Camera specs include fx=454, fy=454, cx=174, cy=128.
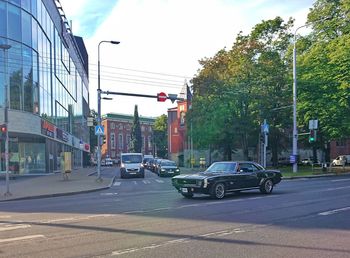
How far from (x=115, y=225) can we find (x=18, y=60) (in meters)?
26.8

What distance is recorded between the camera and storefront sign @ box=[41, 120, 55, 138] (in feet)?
125

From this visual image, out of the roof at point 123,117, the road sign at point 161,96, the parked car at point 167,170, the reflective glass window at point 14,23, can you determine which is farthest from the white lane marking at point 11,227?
the roof at point 123,117

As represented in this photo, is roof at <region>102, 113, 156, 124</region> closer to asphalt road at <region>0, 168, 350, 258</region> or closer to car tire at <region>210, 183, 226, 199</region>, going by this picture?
car tire at <region>210, 183, 226, 199</region>

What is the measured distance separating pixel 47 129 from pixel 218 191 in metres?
26.4

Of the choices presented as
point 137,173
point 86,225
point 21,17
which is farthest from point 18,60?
point 86,225

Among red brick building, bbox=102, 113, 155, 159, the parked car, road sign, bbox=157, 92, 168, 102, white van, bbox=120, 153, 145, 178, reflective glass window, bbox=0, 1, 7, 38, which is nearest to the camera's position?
road sign, bbox=157, 92, 168, 102

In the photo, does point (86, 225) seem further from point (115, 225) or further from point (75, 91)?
point (75, 91)

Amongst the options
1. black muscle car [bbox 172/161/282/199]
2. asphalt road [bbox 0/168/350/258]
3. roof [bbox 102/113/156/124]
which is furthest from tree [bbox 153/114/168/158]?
asphalt road [bbox 0/168/350/258]

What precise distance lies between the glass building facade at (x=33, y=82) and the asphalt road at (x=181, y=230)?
16.3m

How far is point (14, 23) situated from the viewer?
1344 inches

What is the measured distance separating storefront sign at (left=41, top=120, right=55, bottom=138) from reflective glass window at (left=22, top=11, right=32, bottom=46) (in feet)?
22.3

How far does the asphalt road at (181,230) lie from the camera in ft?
26.1

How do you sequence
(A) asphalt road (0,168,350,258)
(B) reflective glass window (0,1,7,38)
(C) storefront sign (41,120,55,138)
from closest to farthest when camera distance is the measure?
(A) asphalt road (0,168,350,258), (B) reflective glass window (0,1,7,38), (C) storefront sign (41,120,55,138)

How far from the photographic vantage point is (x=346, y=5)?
41.1 m
